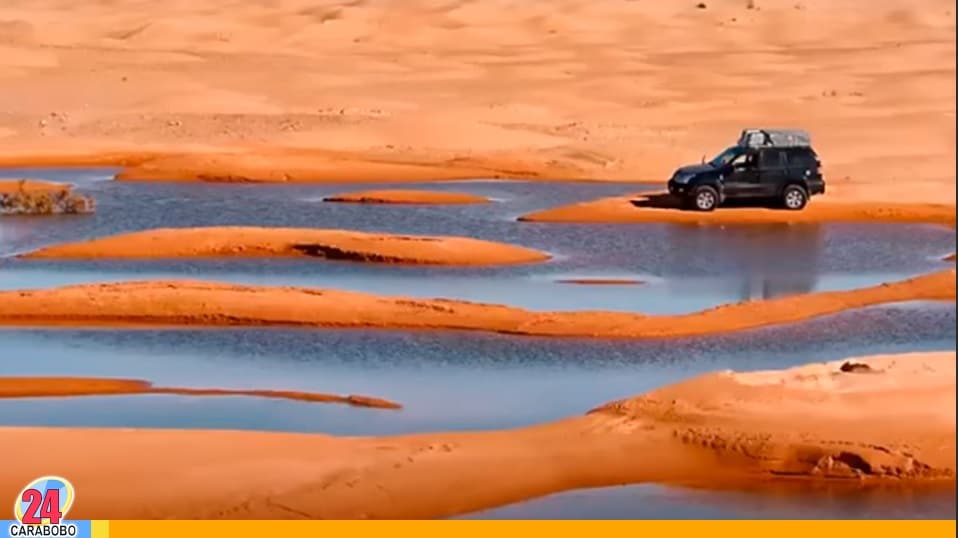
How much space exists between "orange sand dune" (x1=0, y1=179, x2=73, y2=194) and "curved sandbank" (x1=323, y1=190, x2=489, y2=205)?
588 cm

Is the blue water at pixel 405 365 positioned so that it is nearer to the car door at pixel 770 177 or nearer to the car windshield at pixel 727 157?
the car door at pixel 770 177

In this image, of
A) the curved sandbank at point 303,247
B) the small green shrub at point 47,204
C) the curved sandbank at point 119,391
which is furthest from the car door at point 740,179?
the curved sandbank at point 119,391

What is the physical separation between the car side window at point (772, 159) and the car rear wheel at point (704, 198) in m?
1.10

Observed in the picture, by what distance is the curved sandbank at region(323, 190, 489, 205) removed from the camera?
1427 inches

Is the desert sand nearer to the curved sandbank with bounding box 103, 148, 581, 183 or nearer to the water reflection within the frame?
the curved sandbank with bounding box 103, 148, 581, 183

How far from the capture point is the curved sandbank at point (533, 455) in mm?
13773

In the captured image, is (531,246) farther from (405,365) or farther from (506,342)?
(405,365)

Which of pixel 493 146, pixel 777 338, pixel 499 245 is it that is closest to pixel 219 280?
pixel 499 245

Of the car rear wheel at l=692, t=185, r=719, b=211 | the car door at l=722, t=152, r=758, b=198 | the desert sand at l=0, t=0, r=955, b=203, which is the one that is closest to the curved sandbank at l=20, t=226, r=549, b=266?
the car rear wheel at l=692, t=185, r=719, b=211

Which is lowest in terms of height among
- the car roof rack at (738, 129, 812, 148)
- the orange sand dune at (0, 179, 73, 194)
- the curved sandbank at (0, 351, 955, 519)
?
the curved sandbank at (0, 351, 955, 519)

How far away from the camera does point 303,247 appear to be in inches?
1124

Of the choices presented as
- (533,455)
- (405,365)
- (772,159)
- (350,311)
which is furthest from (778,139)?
(533,455)

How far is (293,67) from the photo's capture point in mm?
69000

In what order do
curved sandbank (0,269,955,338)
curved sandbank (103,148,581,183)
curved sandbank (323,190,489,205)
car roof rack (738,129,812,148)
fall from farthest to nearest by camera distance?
curved sandbank (103,148,581,183), curved sandbank (323,190,489,205), car roof rack (738,129,812,148), curved sandbank (0,269,955,338)
